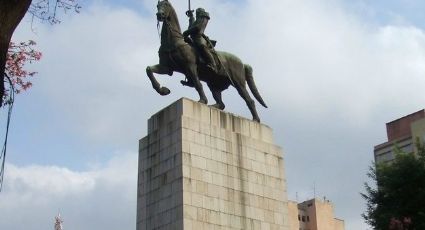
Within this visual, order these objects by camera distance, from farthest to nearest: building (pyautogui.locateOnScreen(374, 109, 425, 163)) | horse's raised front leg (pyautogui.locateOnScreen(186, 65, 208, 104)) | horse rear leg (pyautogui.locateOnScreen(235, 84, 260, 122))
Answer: building (pyautogui.locateOnScreen(374, 109, 425, 163)), horse rear leg (pyautogui.locateOnScreen(235, 84, 260, 122)), horse's raised front leg (pyautogui.locateOnScreen(186, 65, 208, 104))

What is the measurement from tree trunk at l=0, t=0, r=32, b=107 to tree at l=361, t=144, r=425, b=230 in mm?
20233

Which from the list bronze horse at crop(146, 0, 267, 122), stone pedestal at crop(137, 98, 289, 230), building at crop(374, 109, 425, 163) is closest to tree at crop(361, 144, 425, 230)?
stone pedestal at crop(137, 98, 289, 230)

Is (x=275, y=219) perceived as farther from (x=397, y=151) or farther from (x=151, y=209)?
(x=397, y=151)

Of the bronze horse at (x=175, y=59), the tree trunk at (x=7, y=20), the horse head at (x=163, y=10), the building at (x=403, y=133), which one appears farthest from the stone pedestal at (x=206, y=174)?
the building at (x=403, y=133)

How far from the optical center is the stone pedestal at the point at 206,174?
17.8m

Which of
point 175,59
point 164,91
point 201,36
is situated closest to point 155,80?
point 164,91

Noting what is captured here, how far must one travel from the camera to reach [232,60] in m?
21.0

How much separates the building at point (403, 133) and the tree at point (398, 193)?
2667 cm

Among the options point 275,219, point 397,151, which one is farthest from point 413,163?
point 275,219

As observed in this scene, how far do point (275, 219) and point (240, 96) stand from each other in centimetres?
402

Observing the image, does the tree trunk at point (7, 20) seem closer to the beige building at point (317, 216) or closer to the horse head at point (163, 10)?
the horse head at point (163, 10)

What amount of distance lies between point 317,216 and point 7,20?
279 ft

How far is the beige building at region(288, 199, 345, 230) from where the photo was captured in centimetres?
8700

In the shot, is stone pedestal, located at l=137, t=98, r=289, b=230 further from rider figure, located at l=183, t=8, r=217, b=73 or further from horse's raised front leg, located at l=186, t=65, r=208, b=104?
rider figure, located at l=183, t=8, r=217, b=73
